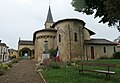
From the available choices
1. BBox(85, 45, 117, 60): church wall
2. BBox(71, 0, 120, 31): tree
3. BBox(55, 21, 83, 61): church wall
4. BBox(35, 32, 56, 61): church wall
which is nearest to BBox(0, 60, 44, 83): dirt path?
BBox(71, 0, 120, 31): tree

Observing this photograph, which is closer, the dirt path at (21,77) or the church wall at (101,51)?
the dirt path at (21,77)

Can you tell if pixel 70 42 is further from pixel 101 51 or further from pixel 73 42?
pixel 101 51

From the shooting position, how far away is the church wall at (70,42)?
3416cm

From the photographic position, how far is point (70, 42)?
113 feet

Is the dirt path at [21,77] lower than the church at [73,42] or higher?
lower

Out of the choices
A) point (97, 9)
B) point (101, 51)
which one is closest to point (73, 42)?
point (101, 51)

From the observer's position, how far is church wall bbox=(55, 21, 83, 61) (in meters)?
34.2

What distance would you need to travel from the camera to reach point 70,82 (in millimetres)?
9945

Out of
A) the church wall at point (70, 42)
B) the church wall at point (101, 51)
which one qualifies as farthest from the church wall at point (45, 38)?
the church wall at point (101, 51)

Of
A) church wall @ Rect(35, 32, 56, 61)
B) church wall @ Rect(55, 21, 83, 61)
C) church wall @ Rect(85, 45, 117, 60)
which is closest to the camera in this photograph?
church wall @ Rect(55, 21, 83, 61)

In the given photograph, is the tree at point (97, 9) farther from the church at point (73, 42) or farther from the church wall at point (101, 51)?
the church wall at point (101, 51)

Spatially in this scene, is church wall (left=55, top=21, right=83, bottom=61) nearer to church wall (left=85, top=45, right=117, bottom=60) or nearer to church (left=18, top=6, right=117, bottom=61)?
church (left=18, top=6, right=117, bottom=61)

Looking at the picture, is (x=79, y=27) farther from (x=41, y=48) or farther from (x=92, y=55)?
(x=41, y=48)

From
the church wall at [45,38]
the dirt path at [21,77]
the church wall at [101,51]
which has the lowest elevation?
the dirt path at [21,77]
